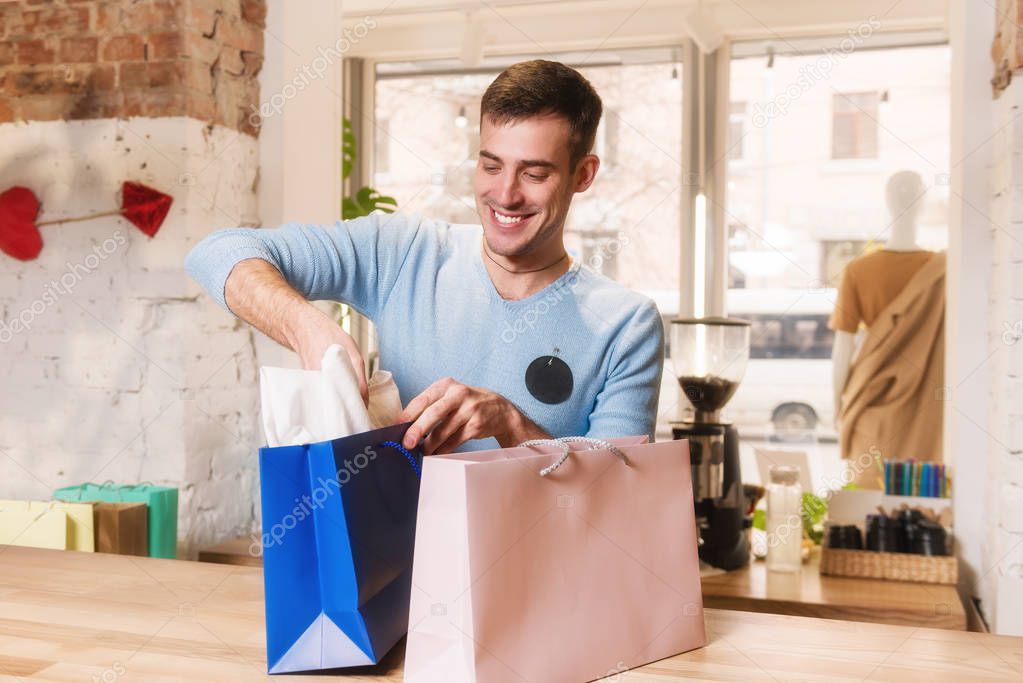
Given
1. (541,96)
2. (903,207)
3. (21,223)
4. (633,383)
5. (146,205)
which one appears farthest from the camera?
(903,207)

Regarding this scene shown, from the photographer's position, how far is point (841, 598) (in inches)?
93.5

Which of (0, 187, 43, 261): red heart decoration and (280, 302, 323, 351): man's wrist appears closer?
(280, 302, 323, 351): man's wrist

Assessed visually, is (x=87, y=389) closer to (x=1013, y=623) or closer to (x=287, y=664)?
(x=287, y=664)

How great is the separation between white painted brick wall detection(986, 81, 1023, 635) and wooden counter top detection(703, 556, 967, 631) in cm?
13

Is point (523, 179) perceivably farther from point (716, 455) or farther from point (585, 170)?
point (716, 455)

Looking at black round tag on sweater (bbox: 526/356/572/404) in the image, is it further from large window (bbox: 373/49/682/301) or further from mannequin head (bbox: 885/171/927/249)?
large window (bbox: 373/49/682/301)

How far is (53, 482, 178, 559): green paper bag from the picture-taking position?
7.57 feet

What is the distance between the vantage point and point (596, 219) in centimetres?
480

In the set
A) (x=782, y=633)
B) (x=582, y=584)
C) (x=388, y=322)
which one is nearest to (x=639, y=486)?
(x=582, y=584)

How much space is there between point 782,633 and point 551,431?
0.55 m

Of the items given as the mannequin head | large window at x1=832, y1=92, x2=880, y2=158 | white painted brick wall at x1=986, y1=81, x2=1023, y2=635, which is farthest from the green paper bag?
large window at x1=832, y1=92, x2=880, y2=158

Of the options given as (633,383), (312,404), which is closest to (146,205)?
(633,383)

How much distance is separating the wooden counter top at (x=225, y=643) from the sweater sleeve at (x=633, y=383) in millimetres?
395

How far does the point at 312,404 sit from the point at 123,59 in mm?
1880
